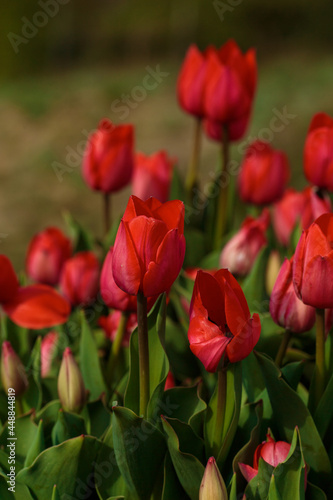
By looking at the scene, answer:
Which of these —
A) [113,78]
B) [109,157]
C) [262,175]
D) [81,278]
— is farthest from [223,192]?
[113,78]

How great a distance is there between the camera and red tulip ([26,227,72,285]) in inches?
48.1

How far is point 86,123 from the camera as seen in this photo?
4.93 meters

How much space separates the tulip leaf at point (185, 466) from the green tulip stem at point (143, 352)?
0.14 feet

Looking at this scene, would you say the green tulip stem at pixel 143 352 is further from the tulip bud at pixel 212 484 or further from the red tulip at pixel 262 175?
the red tulip at pixel 262 175

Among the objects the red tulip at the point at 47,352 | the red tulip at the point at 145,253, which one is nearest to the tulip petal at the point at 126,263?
the red tulip at the point at 145,253

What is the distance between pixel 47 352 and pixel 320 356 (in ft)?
1.48

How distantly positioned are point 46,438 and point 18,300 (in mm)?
213

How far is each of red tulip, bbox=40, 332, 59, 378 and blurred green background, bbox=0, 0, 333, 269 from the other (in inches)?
105

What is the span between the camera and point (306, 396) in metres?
0.87

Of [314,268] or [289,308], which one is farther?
[289,308]

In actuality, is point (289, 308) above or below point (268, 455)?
above

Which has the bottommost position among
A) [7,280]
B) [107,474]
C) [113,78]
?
[107,474]

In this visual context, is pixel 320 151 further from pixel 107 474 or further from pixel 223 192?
pixel 107 474

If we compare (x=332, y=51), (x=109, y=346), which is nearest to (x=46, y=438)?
(x=109, y=346)
